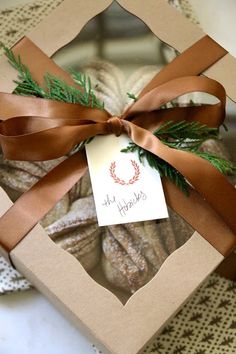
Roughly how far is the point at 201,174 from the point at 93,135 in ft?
0.37

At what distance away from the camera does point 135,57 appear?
679 mm

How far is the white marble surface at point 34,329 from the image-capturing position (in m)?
0.69

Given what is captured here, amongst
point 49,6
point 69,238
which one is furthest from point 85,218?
point 49,6

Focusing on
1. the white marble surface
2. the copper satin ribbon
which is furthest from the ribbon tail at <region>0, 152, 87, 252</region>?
the white marble surface

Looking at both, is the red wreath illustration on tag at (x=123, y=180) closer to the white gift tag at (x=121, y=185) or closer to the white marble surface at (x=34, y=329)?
the white gift tag at (x=121, y=185)

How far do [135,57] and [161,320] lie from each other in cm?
28

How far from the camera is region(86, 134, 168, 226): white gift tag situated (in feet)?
1.98

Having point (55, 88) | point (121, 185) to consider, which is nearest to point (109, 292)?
point (121, 185)

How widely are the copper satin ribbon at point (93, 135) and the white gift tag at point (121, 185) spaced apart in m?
0.01

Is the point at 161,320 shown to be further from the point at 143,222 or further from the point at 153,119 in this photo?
the point at 153,119

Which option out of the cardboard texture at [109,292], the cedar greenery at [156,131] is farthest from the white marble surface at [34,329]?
the cedar greenery at [156,131]

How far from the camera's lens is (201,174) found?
1.98ft

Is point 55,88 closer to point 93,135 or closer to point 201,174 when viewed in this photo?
point 93,135

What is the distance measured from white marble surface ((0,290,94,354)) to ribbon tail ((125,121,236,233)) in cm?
22
